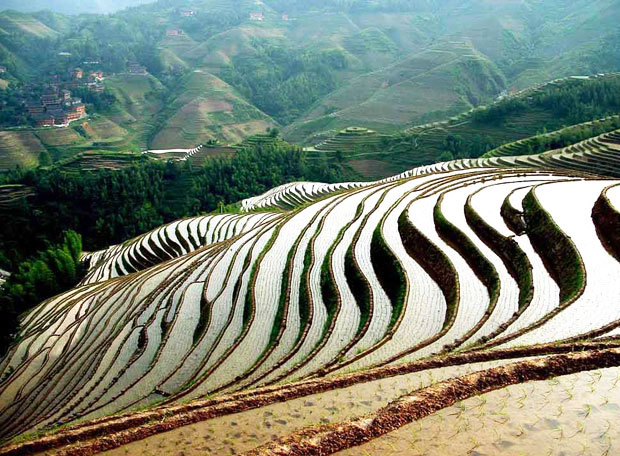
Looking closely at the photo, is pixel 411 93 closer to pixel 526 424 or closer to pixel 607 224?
pixel 607 224

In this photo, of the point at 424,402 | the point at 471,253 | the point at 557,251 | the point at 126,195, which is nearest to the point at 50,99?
the point at 126,195

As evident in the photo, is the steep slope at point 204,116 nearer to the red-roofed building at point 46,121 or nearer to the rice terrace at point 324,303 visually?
the red-roofed building at point 46,121

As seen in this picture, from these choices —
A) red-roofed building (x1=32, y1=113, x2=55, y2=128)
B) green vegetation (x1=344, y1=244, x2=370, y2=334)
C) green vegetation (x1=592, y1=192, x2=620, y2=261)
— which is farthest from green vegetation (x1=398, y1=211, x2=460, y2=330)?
red-roofed building (x1=32, y1=113, x2=55, y2=128)

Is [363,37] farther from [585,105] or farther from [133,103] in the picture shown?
[585,105]

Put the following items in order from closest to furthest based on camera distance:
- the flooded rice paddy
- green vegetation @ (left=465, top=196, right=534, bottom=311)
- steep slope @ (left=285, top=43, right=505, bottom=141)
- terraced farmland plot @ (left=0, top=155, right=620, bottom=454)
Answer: the flooded rice paddy < terraced farmland plot @ (left=0, top=155, right=620, bottom=454) < green vegetation @ (left=465, top=196, right=534, bottom=311) < steep slope @ (left=285, top=43, right=505, bottom=141)

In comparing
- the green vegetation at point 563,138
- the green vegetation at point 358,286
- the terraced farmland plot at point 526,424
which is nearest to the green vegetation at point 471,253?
the green vegetation at point 358,286

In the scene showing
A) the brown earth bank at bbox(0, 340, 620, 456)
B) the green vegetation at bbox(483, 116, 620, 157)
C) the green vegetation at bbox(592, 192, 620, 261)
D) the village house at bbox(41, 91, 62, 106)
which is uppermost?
the village house at bbox(41, 91, 62, 106)

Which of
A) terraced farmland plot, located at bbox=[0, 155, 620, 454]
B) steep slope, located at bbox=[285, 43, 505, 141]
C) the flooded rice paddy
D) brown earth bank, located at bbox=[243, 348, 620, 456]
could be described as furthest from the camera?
steep slope, located at bbox=[285, 43, 505, 141]

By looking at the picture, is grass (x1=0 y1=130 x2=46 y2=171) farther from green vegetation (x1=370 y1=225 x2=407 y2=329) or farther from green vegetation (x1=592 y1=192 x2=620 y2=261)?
green vegetation (x1=592 y1=192 x2=620 y2=261)
